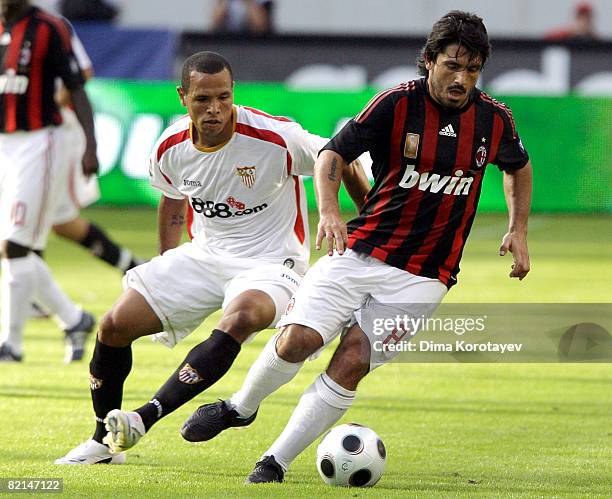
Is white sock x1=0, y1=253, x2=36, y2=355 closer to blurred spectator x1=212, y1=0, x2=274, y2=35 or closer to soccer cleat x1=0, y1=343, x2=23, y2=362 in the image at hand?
soccer cleat x1=0, y1=343, x2=23, y2=362

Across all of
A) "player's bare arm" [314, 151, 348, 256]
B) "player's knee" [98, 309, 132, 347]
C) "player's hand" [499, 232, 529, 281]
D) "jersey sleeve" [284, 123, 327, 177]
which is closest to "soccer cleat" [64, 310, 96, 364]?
"player's knee" [98, 309, 132, 347]

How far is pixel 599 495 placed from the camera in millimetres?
5059

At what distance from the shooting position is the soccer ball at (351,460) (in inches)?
207

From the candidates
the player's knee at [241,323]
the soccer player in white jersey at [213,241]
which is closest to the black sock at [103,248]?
the soccer player in white jersey at [213,241]

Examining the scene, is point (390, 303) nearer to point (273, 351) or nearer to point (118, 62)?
point (273, 351)

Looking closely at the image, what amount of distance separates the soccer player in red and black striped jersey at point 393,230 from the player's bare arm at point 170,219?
912 mm

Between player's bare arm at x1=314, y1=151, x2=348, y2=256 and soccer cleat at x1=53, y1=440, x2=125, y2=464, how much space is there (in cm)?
128

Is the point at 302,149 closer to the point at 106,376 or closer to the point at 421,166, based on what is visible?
the point at 421,166

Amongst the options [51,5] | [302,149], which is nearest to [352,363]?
[302,149]

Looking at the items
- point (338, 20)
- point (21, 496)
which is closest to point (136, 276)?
point (21, 496)

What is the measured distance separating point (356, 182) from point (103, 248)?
4.42m

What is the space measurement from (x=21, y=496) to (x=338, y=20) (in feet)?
58.5

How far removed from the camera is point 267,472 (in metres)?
5.23

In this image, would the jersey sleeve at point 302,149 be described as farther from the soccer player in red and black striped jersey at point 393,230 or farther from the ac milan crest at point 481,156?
the ac milan crest at point 481,156
